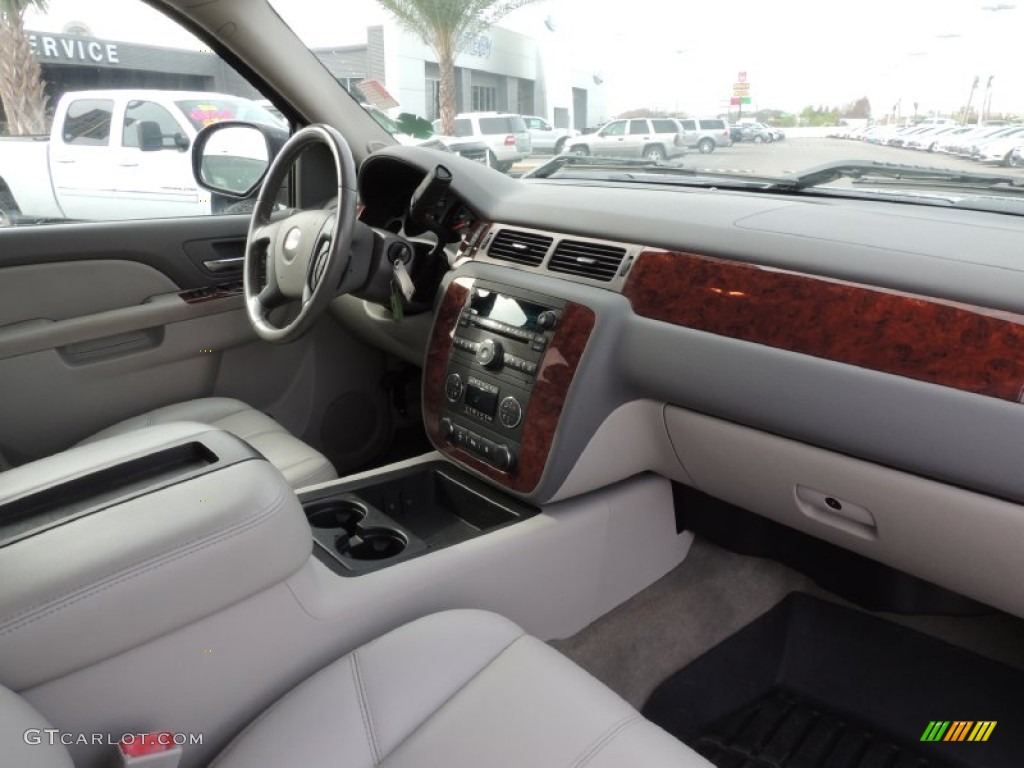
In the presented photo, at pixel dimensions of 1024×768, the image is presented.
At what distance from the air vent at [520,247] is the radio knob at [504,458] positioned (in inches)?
15.9

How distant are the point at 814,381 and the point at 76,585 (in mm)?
1084

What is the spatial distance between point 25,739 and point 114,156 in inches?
80.5

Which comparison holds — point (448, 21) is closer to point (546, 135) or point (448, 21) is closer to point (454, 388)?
point (546, 135)

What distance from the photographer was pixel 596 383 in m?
1.61

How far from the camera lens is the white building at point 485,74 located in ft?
7.49

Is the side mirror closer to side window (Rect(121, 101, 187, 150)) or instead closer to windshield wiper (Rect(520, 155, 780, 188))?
side window (Rect(121, 101, 187, 150))

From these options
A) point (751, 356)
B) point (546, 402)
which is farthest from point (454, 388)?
point (751, 356)

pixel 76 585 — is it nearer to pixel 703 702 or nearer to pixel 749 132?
pixel 703 702

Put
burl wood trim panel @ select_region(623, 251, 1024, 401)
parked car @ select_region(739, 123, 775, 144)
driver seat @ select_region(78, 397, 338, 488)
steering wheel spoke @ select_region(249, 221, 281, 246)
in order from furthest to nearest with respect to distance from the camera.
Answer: steering wheel spoke @ select_region(249, 221, 281, 246), driver seat @ select_region(78, 397, 338, 488), parked car @ select_region(739, 123, 775, 144), burl wood trim panel @ select_region(623, 251, 1024, 401)

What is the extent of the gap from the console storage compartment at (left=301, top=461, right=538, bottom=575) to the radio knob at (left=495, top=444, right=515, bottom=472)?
8 centimetres

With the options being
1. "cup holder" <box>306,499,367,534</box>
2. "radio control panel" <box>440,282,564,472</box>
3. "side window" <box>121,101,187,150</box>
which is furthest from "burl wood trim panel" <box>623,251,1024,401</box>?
"side window" <box>121,101,187,150</box>

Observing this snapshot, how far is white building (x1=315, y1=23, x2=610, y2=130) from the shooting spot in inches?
89.9

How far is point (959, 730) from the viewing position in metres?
1.63

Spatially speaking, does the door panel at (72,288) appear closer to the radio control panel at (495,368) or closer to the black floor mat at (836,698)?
the radio control panel at (495,368)
